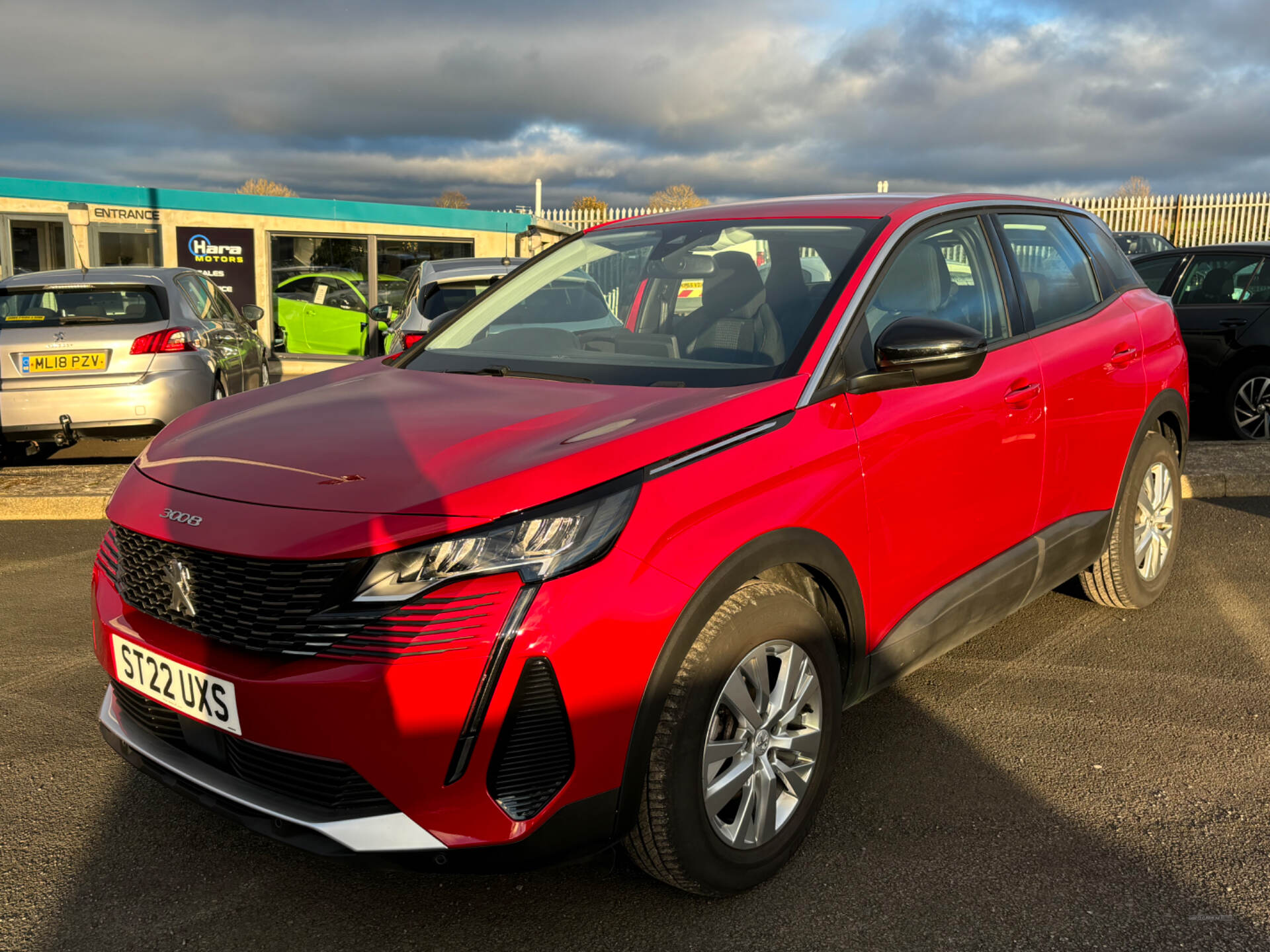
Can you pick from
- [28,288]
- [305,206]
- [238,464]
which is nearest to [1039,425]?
[238,464]

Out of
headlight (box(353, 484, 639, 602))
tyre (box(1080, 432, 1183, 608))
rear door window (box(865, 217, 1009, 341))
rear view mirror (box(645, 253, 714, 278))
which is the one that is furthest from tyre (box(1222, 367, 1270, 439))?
headlight (box(353, 484, 639, 602))

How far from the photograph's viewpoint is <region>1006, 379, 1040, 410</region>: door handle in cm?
357

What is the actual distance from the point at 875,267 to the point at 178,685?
7.30 feet

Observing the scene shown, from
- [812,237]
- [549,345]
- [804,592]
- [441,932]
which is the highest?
[812,237]

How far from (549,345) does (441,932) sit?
1830mm

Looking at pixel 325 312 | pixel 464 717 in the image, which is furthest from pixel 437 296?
pixel 325 312

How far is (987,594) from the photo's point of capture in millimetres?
3539

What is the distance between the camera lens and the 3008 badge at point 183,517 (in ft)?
8.10

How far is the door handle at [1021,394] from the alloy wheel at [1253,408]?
6340 millimetres

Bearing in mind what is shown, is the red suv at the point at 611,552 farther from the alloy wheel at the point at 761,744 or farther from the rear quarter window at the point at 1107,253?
the rear quarter window at the point at 1107,253

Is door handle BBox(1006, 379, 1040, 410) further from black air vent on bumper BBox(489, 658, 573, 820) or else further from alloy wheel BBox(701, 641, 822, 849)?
black air vent on bumper BBox(489, 658, 573, 820)

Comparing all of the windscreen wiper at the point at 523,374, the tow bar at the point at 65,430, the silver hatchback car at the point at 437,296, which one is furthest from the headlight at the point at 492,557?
the tow bar at the point at 65,430

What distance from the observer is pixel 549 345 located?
3605 mm

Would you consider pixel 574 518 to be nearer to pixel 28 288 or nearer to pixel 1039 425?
pixel 1039 425
